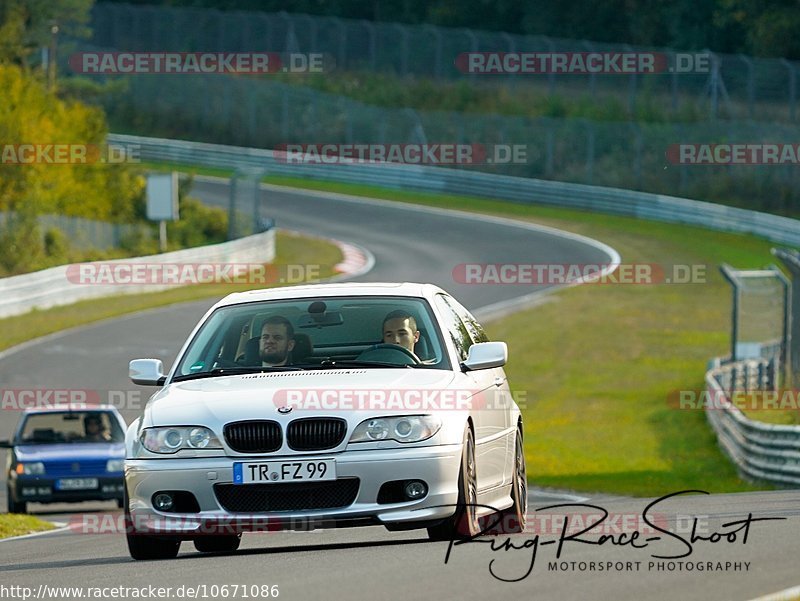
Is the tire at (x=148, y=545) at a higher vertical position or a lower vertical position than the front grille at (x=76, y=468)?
higher

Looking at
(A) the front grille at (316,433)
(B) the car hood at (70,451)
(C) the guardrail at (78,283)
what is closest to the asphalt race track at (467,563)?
(A) the front grille at (316,433)

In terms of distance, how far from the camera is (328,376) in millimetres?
8977

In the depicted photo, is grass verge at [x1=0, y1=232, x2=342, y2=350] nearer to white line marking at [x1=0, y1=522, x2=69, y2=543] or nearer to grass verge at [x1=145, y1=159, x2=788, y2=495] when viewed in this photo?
grass verge at [x1=145, y1=159, x2=788, y2=495]

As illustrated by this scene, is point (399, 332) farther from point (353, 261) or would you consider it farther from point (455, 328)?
point (353, 261)

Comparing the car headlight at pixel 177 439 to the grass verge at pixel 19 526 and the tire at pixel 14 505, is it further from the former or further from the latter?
the tire at pixel 14 505

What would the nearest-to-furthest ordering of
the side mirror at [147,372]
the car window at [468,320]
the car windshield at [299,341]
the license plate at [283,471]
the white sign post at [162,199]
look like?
the license plate at [283,471], the car windshield at [299,341], the side mirror at [147,372], the car window at [468,320], the white sign post at [162,199]

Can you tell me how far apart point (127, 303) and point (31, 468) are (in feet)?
65.7

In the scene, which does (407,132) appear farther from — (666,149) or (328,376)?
(328,376)

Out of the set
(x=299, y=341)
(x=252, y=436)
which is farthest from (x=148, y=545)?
(x=299, y=341)

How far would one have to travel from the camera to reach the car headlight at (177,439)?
8508mm

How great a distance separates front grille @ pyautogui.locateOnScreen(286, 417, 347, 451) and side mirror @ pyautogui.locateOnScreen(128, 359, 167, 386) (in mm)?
1411

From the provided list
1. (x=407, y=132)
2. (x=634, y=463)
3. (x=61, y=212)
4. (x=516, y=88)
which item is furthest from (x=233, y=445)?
(x=516, y=88)

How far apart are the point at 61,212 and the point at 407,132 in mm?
18051

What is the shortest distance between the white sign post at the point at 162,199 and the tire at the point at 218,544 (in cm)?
3939
